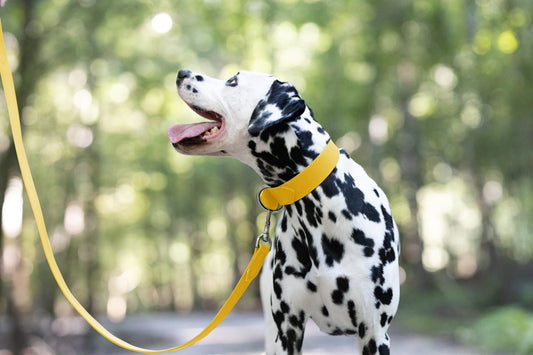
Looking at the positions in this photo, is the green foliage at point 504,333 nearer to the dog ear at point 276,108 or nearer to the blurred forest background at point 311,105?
the blurred forest background at point 311,105

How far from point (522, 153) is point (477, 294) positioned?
429 centimetres

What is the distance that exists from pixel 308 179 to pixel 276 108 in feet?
1.32

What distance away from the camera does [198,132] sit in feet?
8.90

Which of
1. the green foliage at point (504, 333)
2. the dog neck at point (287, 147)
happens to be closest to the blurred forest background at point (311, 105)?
the green foliage at point (504, 333)

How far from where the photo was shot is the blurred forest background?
1050 cm

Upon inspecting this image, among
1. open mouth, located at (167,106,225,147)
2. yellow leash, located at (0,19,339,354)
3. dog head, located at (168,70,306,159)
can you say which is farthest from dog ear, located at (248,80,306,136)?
yellow leash, located at (0,19,339,354)

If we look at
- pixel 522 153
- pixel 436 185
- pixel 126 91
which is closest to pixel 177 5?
pixel 126 91

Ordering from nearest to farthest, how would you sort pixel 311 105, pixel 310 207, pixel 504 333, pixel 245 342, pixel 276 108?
pixel 276 108 < pixel 310 207 < pixel 504 333 < pixel 245 342 < pixel 311 105

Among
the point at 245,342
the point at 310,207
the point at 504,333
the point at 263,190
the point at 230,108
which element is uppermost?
the point at 230,108

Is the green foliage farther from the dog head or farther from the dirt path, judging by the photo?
the dog head

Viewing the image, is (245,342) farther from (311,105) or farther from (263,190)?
(263,190)

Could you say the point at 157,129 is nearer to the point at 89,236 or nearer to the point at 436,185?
the point at 89,236

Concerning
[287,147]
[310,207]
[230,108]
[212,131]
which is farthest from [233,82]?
[310,207]

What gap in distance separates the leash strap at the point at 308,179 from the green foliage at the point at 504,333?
26.2ft
